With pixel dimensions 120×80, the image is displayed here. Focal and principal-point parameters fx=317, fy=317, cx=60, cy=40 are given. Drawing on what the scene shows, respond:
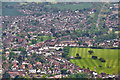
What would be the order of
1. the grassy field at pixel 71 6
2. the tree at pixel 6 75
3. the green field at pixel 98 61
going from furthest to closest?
1. the grassy field at pixel 71 6
2. the green field at pixel 98 61
3. the tree at pixel 6 75

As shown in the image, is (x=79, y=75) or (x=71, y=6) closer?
(x=79, y=75)

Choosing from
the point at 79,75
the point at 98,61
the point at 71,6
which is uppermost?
the point at 71,6

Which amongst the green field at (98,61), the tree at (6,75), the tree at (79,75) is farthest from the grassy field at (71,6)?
the tree at (6,75)

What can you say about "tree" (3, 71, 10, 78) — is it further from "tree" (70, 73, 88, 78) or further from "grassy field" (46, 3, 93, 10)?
"grassy field" (46, 3, 93, 10)

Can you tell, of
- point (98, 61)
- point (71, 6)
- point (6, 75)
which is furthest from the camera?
point (71, 6)

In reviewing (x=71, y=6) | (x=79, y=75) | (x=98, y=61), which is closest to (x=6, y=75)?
(x=79, y=75)

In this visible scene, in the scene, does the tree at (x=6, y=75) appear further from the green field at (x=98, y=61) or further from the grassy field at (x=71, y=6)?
the grassy field at (x=71, y=6)

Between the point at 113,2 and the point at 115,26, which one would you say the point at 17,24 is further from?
the point at 113,2

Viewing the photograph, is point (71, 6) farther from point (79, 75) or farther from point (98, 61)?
point (79, 75)

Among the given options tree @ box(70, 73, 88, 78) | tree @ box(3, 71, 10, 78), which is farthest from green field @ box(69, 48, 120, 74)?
tree @ box(3, 71, 10, 78)
